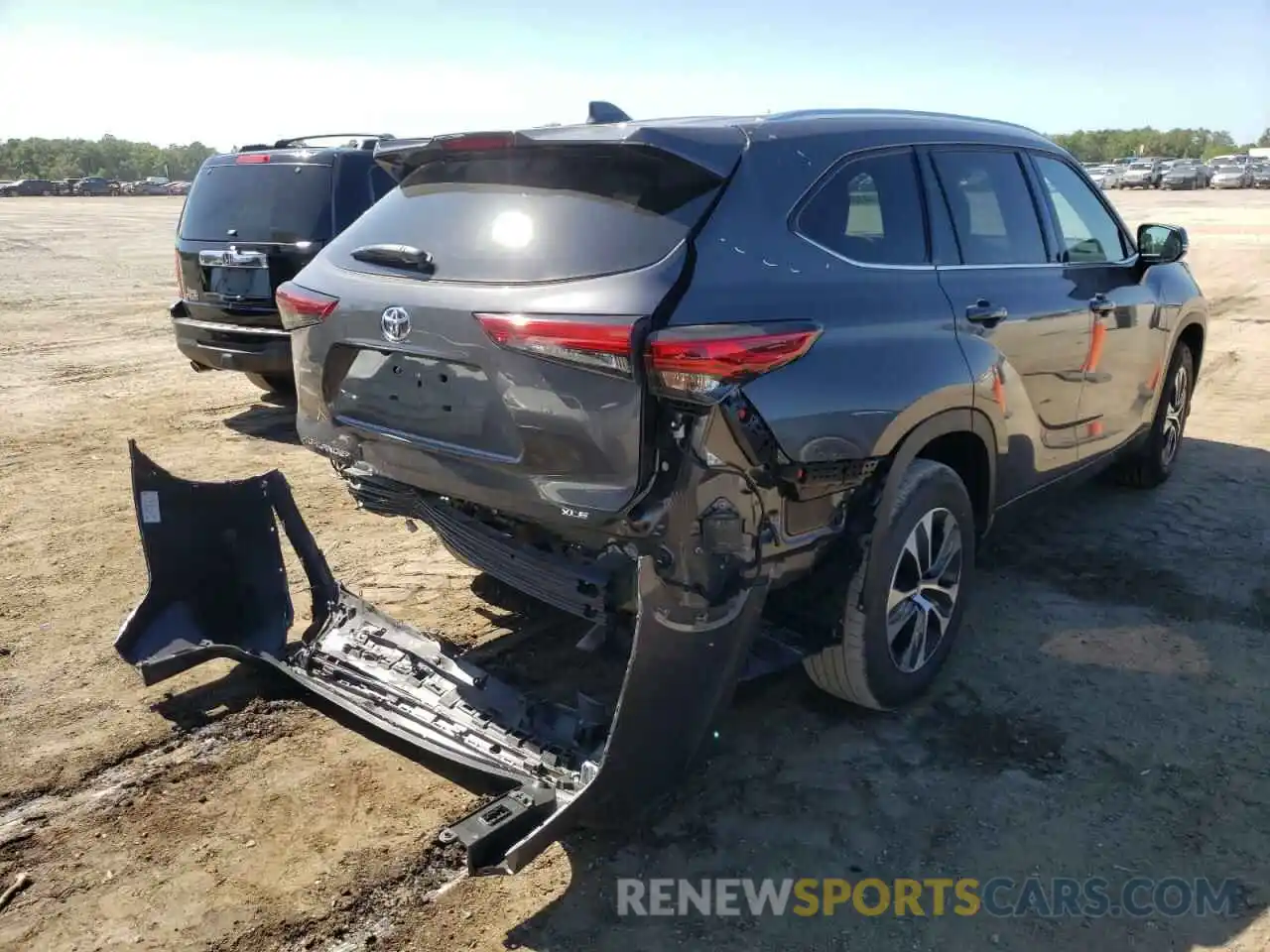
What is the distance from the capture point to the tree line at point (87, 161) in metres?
99.1

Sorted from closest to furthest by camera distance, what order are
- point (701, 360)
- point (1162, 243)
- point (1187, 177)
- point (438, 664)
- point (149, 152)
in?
point (701, 360), point (438, 664), point (1162, 243), point (1187, 177), point (149, 152)

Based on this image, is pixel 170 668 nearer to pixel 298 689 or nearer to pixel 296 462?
pixel 298 689

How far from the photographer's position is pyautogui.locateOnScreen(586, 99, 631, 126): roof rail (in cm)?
339

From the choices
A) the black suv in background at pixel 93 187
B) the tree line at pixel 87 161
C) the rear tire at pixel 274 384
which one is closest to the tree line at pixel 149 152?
the tree line at pixel 87 161

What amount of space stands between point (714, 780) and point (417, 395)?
5.04 ft

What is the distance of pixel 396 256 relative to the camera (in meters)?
3.17

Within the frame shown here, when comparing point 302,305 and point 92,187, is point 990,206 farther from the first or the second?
point 92,187

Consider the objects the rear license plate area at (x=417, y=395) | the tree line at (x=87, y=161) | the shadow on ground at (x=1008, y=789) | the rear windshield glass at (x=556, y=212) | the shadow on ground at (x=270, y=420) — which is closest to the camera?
the shadow on ground at (x=1008, y=789)

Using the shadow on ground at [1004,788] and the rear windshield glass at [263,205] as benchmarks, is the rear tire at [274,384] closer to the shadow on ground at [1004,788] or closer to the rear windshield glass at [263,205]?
the rear windshield glass at [263,205]

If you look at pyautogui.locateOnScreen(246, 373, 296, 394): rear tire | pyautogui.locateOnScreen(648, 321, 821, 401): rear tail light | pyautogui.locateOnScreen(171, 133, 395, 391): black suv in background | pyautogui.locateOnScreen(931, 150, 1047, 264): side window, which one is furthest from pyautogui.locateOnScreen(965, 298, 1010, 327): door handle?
pyautogui.locateOnScreen(246, 373, 296, 394): rear tire

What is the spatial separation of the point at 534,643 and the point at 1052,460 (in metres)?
2.34

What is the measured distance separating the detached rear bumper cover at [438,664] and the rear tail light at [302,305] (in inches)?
30.1

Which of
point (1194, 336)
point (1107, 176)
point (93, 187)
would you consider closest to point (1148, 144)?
point (1107, 176)

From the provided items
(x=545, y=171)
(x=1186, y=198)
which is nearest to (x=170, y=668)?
(x=545, y=171)
